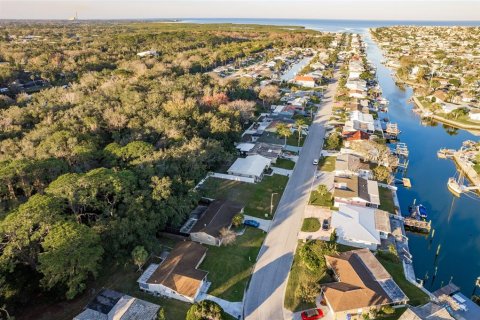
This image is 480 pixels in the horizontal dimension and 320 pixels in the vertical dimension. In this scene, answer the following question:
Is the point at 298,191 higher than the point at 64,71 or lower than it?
lower

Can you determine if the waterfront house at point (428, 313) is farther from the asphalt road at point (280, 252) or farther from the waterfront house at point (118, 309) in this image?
the waterfront house at point (118, 309)

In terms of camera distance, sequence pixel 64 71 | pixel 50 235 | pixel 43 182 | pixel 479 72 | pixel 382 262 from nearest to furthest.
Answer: pixel 50 235, pixel 382 262, pixel 43 182, pixel 64 71, pixel 479 72

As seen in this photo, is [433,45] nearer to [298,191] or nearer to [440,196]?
[440,196]

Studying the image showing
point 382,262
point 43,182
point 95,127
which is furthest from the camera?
point 95,127

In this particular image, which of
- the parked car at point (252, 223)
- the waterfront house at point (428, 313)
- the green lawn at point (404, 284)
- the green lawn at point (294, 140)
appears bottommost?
the green lawn at point (404, 284)

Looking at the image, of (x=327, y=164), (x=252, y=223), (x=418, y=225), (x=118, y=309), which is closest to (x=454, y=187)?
(x=418, y=225)

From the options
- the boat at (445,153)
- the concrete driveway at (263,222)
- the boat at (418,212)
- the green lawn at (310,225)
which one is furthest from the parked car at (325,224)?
the boat at (445,153)

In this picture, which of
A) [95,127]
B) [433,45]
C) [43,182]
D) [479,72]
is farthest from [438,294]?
[433,45]
